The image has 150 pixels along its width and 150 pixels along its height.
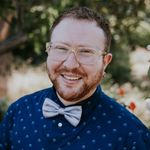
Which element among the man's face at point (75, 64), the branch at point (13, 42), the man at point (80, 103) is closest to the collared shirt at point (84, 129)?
the man at point (80, 103)

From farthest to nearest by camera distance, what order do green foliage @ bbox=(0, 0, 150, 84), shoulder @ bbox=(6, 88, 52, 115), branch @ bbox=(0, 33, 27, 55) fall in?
1. branch @ bbox=(0, 33, 27, 55)
2. green foliage @ bbox=(0, 0, 150, 84)
3. shoulder @ bbox=(6, 88, 52, 115)

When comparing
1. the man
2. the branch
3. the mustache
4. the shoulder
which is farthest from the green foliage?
the mustache

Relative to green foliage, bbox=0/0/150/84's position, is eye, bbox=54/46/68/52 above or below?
above

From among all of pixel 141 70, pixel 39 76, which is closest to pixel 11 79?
pixel 39 76

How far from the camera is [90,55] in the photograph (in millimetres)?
2922

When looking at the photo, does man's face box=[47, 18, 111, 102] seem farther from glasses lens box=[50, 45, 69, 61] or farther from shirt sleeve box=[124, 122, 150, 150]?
shirt sleeve box=[124, 122, 150, 150]

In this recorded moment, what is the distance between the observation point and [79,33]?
2.90 m

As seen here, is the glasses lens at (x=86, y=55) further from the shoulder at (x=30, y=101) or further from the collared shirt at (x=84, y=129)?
the shoulder at (x=30, y=101)

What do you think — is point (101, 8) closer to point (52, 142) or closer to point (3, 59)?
point (52, 142)

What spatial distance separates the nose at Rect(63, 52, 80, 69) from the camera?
2.90 meters

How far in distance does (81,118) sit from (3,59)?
904 cm

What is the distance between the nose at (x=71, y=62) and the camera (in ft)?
9.51

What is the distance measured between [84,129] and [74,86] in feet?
0.76

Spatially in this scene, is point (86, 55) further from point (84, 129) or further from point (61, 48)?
point (84, 129)
